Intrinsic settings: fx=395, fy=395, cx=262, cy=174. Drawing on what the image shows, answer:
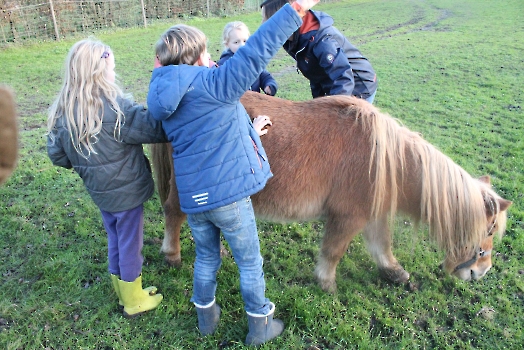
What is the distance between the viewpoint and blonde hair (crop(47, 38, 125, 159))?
90.5 inches

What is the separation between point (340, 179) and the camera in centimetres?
296

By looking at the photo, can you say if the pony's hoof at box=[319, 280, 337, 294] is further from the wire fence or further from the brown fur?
the wire fence

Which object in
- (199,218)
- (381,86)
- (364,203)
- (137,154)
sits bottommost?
(381,86)

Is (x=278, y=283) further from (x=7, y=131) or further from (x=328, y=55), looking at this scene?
(x=7, y=131)

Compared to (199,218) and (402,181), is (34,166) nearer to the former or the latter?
(199,218)

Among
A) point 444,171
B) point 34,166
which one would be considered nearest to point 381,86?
point 444,171

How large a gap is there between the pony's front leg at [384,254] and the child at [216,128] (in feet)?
4.35

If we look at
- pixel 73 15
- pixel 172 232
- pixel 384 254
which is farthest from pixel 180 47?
pixel 73 15

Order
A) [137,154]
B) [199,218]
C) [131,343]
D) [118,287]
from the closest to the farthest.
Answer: [199,218] → [137,154] → [131,343] → [118,287]

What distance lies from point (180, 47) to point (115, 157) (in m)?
0.84

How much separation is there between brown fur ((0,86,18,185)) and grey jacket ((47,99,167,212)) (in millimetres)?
1200

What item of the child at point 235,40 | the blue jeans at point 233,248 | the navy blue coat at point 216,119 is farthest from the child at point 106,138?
the child at point 235,40

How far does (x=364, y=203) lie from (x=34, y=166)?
14.3 feet

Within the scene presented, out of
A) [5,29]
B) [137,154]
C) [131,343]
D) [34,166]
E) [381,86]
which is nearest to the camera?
[137,154]
